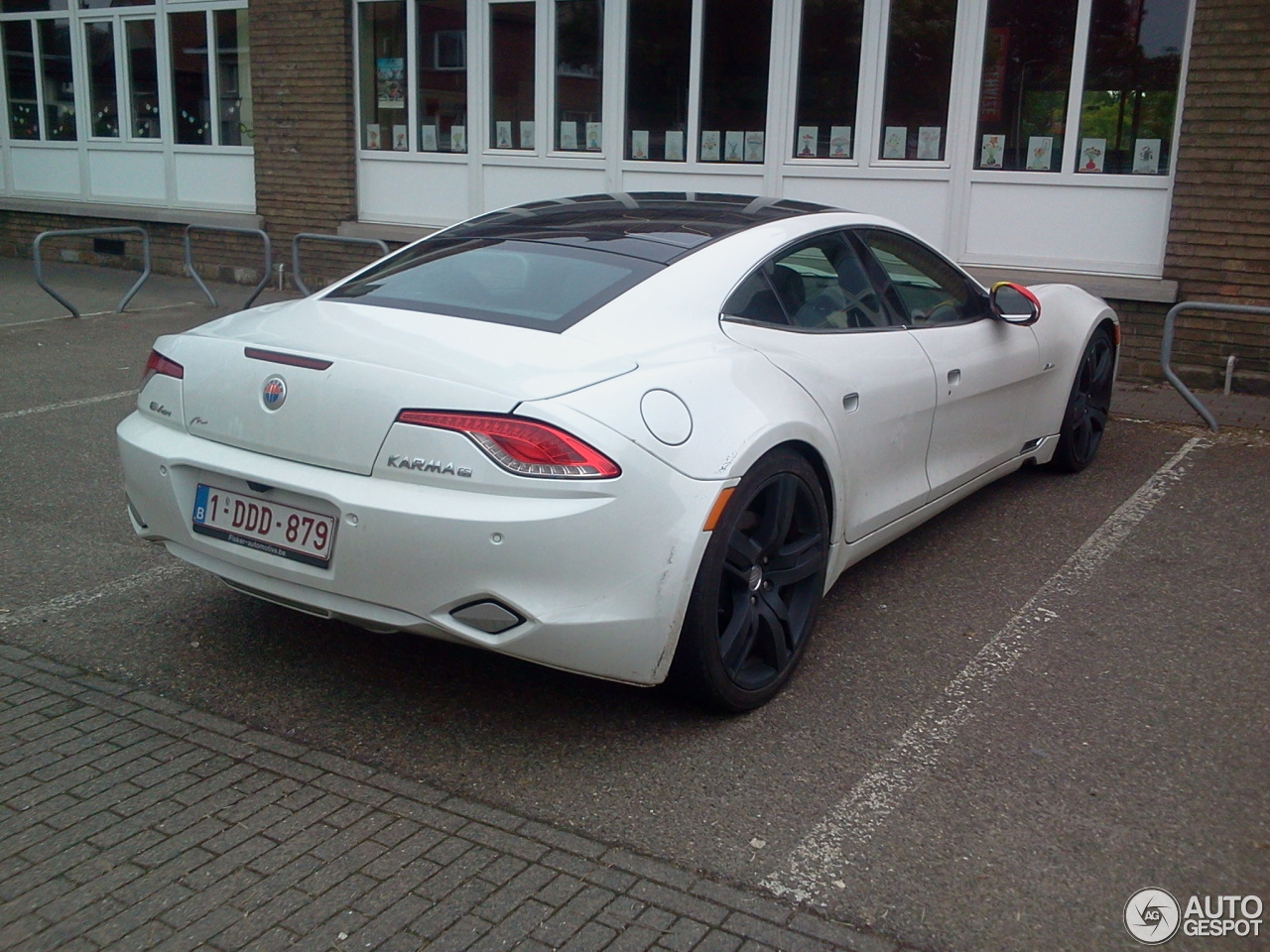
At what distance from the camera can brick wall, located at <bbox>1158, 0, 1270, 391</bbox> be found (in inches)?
329

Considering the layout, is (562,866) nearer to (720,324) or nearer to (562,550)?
(562,550)

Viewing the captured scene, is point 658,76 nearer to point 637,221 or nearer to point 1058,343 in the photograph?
point 1058,343

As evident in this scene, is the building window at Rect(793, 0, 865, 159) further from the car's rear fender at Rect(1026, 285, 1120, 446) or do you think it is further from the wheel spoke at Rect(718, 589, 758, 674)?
the wheel spoke at Rect(718, 589, 758, 674)

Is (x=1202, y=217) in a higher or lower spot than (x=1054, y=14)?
lower

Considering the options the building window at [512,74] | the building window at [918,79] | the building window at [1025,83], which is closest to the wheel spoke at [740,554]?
the building window at [1025,83]

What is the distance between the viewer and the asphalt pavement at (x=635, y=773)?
2764 millimetres

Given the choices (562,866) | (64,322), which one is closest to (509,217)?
(562,866)

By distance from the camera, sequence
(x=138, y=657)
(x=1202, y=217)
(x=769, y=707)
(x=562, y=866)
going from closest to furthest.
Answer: (x=562, y=866) → (x=769, y=707) → (x=138, y=657) → (x=1202, y=217)

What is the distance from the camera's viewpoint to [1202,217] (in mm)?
8672

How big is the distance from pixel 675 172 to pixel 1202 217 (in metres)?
4.47

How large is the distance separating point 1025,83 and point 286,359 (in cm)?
765

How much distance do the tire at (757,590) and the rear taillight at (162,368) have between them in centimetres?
171

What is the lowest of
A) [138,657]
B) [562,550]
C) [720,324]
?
[138,657]

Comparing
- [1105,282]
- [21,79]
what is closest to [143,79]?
[21,79]
